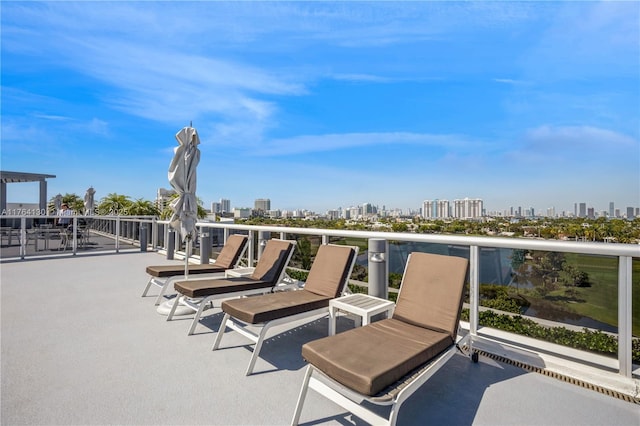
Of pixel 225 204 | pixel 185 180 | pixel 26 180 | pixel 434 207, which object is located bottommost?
pixel 185 180

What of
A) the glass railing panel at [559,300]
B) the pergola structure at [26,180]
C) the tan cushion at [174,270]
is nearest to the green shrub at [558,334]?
the glass railing panel at [559,300]

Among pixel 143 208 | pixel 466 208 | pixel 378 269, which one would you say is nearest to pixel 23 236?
pixel 378 269

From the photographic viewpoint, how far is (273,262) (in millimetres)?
4793

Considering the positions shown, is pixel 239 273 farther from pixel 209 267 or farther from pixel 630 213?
pixel 630 213

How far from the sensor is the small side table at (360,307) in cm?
312

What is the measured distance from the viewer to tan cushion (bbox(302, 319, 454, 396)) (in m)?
1.87

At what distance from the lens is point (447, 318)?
9.09ft

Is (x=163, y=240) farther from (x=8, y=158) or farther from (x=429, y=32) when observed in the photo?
(x=8, y=158)

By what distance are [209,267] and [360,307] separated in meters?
3.32

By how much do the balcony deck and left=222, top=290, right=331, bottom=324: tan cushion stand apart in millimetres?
430

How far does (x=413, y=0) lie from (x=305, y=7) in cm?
286

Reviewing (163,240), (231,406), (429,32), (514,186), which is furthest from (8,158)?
(514,186)

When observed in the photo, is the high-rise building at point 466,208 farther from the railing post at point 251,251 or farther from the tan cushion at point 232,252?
the tan cushion at point 232,252

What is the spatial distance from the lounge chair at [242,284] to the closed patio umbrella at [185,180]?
2.11 ft
